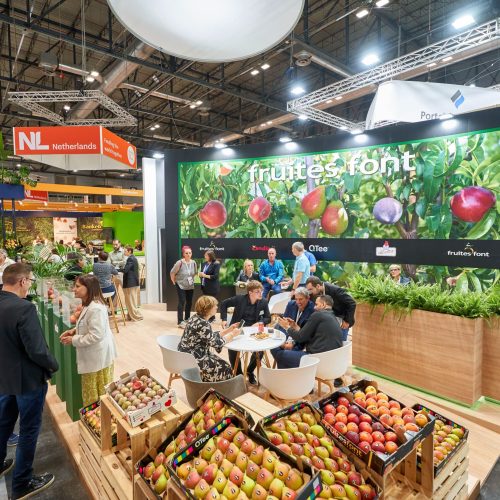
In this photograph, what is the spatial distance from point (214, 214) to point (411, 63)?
4645 mm

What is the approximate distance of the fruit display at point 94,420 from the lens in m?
2.36

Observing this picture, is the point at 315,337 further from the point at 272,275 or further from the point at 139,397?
the point at 272,275

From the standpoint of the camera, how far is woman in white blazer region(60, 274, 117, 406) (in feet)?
9.16

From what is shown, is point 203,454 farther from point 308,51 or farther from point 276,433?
point 308,51

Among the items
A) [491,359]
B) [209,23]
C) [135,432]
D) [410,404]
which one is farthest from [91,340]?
[491,359]

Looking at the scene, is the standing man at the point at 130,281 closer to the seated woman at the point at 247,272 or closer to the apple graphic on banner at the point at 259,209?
the seated woman at the point at 247,272

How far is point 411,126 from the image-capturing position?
243 inches

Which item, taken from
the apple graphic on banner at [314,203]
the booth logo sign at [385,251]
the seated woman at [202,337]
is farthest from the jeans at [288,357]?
the apple graphic on banner at [314,203]

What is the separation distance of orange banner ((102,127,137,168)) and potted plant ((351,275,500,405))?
4.17 meters

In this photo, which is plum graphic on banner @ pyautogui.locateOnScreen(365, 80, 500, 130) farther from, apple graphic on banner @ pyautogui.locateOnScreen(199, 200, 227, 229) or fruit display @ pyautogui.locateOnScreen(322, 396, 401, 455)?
fruit display @ pyautogui.locateOnScreen(322, 396, 401, 455)

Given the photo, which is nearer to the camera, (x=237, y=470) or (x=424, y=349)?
(x=237, y=470)

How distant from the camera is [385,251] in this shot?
6480 mm

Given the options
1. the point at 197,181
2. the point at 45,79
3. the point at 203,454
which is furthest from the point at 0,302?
the point at 45,79

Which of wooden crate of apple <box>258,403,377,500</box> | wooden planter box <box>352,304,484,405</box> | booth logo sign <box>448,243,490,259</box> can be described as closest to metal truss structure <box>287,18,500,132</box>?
booth logo sign <box>448,243,490,259</box>
